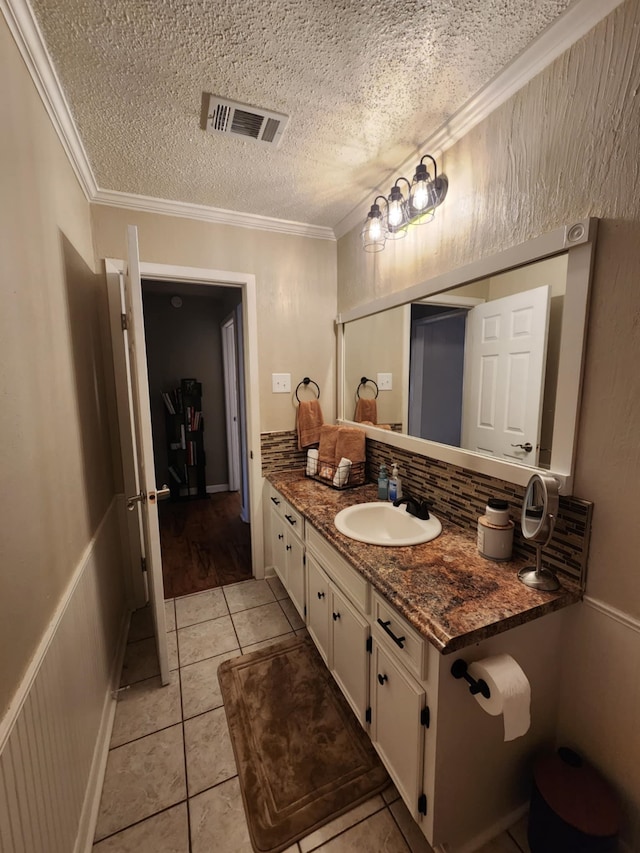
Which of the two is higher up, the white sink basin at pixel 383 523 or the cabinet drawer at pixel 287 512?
the white sink basin at pixel 383 523

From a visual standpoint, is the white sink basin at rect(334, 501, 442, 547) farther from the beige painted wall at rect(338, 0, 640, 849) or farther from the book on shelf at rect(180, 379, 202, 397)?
the book on shelf at rect(180, 379, 202, 397)

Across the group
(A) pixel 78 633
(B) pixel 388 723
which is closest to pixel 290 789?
(B) pixel 388 723

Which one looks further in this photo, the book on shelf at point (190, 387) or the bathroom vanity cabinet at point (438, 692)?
the book on shelf at point (190, 387)

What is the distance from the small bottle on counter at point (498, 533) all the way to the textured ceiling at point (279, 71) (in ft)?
4.75

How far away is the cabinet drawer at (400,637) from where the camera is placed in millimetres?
971

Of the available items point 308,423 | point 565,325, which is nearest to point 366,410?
point 308,423

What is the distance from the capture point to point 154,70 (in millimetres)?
1150

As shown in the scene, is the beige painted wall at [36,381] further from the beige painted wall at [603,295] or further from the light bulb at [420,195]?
the beige painted wall at [603,295]

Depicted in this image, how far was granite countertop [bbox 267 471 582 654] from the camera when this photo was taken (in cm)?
92

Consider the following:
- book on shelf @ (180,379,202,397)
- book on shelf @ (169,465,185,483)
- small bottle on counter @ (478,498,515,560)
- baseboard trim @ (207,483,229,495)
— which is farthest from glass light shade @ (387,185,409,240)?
baseboard trim @ (207,483,229,495)

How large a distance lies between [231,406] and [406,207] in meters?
3.17

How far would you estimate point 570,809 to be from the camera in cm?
96

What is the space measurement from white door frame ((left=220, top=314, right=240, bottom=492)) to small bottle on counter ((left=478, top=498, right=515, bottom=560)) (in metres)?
3.17

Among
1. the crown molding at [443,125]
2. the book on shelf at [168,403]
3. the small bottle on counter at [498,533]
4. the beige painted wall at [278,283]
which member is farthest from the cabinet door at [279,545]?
the book on shelf at [168,403]
